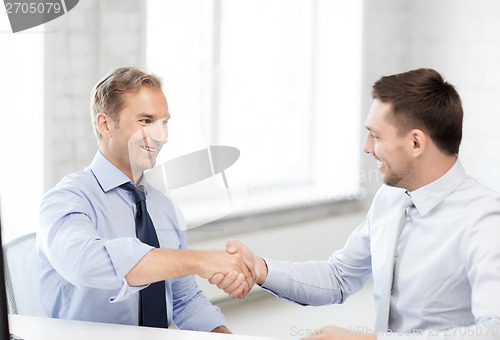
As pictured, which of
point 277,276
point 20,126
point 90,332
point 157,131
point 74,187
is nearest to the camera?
point 90,332

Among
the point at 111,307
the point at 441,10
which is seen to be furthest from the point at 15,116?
the point at 441,10

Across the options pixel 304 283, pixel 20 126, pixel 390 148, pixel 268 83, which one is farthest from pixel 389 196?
pixel 20 126

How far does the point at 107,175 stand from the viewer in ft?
4.25

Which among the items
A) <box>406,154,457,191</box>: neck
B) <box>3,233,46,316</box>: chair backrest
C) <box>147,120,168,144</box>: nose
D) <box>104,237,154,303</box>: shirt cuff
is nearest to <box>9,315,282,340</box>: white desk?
<box>104,237,154,303</box>: shirt cuff

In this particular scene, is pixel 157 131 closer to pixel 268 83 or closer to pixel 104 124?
pixel 104 124

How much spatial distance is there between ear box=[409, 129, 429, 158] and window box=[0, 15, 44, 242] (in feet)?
3.69

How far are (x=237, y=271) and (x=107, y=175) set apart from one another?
1.10 ft

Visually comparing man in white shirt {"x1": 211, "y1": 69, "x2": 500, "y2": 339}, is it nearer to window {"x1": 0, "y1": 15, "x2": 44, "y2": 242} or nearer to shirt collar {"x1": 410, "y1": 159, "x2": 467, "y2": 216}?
shirt collar {"x1": 410, "y1": 159, "x2": 467, "y2": 216}

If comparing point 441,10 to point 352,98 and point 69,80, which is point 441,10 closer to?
point 352,98

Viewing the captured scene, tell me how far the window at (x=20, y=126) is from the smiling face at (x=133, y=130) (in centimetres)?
51

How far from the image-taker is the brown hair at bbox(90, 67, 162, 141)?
139 centimetres

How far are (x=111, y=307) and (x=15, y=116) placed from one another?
2.72 ft

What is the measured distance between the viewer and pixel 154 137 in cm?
148

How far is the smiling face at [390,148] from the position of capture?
1169 mm
